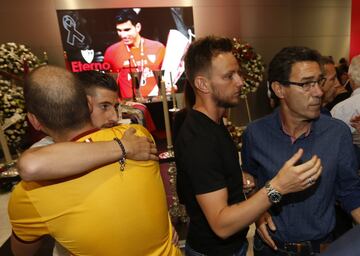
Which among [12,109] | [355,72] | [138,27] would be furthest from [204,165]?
[138,27]

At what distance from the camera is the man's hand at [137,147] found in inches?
33.9

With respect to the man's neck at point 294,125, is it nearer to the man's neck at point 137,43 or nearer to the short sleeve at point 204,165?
the short sleeve at point 204,165

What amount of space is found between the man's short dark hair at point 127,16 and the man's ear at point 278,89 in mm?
4585

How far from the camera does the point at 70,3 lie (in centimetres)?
498

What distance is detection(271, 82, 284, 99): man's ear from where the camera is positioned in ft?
4.29

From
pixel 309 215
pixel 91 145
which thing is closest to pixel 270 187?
pixel 309 215

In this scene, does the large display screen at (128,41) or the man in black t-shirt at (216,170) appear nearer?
the man in black t-shirt at (216,170)

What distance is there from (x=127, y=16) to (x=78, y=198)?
511 cm

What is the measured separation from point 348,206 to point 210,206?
70 cm

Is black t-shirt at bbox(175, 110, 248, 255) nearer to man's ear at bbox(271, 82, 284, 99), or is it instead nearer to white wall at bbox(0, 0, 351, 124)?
man's ear at bbox(271, 82, 284, 99)

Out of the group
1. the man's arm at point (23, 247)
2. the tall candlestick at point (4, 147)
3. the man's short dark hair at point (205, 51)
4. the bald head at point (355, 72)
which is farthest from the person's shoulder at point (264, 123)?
the tall candlestick at point (4, 147)

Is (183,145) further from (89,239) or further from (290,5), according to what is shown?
(290,5)

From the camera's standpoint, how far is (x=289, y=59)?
1271 mm

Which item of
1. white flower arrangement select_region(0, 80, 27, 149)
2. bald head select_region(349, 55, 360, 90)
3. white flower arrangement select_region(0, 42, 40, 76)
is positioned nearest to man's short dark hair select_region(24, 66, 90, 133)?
bald head select_region(349, 55, 360, 90)
